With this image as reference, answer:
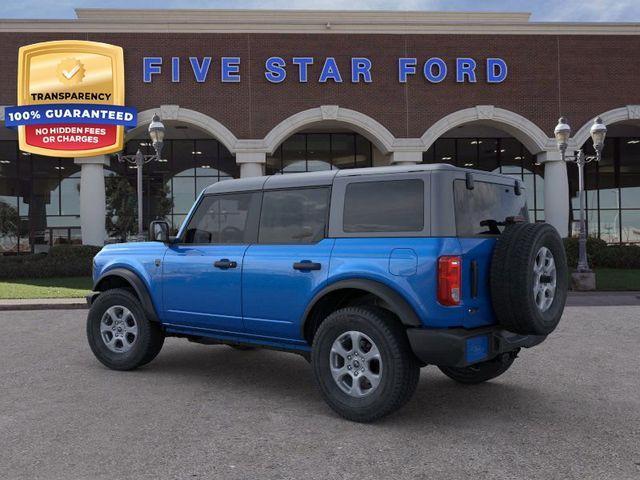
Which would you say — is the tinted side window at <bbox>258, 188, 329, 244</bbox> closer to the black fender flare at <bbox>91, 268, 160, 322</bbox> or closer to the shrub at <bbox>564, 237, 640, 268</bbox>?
the black fender flare at <bbox>91, 268, 160, 322</bbox>

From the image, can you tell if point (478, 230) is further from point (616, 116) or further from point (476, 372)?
point (616, 116)

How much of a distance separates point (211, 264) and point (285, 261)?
959 millimetres

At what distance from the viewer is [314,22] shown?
76.6ft

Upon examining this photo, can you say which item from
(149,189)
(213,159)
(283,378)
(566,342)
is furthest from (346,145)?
(283,378)

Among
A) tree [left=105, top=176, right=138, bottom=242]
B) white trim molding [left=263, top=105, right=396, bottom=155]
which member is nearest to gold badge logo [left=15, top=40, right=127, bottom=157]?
white trim molding [left=263, top=105, right=396, bottom=155]

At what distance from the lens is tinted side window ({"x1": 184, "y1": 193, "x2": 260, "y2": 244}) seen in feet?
Answer: 18.5

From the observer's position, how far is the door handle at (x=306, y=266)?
494 centimetres

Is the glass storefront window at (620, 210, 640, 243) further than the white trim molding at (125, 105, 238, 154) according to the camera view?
Yes

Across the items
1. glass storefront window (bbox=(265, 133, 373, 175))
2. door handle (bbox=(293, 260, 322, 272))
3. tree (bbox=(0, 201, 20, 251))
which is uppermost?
glass storefront window (bbox=(265, 133, 373, 175))

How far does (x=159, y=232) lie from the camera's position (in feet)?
19.8

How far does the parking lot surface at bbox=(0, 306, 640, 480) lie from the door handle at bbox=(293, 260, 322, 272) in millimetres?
1257

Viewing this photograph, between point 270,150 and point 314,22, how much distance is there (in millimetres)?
5643

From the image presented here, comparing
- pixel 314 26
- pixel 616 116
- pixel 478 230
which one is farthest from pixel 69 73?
pixel 616 116

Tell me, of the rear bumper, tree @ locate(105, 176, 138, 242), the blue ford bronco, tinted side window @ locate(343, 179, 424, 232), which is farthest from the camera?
tree @ locate(105, 176, 138, 242)
